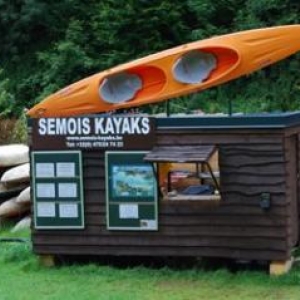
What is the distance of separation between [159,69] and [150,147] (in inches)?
41.6

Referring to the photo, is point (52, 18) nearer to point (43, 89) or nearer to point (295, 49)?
point (43, 89)

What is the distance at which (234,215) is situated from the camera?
32.0 ft

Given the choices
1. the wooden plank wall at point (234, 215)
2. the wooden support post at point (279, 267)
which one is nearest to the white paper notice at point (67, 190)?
the wooden plank wall at point (234, 215)

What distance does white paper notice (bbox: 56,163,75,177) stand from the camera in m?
10.3

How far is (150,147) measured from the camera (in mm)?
10008

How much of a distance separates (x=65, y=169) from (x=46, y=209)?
50 cm

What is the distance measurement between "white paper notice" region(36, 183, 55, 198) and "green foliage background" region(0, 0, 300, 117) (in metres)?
8.19

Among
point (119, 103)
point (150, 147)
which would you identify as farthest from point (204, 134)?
point (119, 103)

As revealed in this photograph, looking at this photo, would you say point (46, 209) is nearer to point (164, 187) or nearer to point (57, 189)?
point (57, 189)

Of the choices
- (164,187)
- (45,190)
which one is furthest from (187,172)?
(45,190)

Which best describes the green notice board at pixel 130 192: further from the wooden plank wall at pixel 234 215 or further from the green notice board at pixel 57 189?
the green notice board at pixel 57 189

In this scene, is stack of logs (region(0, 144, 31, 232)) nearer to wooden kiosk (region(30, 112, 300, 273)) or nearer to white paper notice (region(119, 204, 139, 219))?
wooden kiosk (region(30, 112, 300, 273))

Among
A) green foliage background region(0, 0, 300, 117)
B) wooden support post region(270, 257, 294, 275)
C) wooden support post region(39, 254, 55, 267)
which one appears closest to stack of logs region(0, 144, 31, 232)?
wooden support post region(39, 254, 55, 267)

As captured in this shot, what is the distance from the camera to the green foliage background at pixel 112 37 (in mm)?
19859
